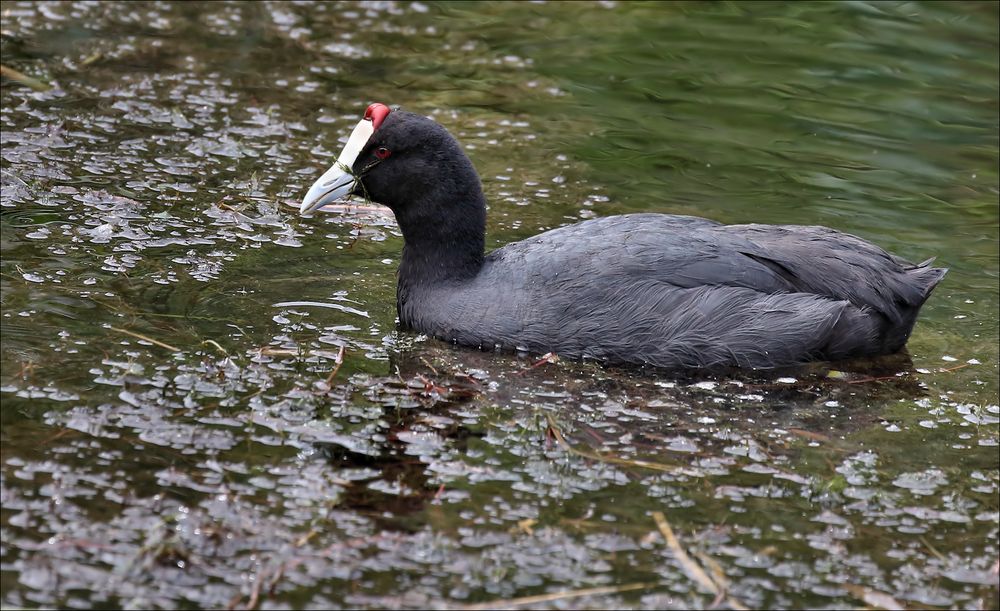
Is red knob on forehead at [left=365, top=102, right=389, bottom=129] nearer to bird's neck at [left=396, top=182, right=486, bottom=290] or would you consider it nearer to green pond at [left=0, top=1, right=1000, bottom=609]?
bird's neck at [left=396, top=182, right=486, bottom=290]

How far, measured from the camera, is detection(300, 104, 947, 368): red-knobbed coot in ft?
17.7

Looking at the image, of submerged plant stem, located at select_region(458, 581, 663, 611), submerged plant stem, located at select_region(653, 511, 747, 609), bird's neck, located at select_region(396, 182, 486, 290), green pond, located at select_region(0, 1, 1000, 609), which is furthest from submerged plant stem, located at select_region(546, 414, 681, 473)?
bird's neck, located at select_region(396, 182, 486, 290)

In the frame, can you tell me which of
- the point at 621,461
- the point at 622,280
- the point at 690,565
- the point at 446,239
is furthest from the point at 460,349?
the point at 690,565

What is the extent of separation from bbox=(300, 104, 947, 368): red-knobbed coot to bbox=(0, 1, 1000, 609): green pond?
0.41 feet

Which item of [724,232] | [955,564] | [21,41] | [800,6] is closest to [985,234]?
[724,232]

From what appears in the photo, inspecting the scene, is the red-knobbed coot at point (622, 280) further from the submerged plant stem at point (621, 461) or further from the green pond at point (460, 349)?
the submerged plant stem at point (621, 461)

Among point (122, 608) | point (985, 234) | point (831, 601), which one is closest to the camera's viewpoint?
point (122, 608)

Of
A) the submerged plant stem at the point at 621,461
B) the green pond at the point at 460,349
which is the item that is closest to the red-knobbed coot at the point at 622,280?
the green pond at the point at 460,349

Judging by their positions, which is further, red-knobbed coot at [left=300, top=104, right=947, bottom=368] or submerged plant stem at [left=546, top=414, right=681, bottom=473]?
red-knobbed coot at [left=300, top=104, right=947, bottom=368]

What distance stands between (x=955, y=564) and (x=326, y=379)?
2.21 metres

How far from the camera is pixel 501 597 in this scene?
12.2ft

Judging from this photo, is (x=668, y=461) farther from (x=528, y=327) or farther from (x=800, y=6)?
(x=800, y=6)

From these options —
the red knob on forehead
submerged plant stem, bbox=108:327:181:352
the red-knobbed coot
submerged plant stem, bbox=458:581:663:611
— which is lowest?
submerged plant stem, bbox=458:581:663:611

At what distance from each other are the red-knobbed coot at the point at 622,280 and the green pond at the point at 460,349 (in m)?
0.13
